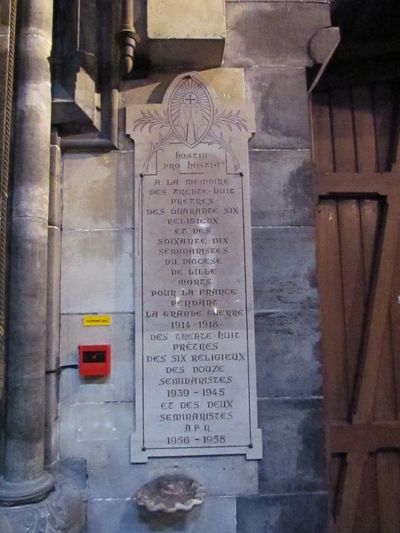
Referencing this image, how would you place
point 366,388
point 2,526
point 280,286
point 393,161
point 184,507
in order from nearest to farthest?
point 2,526 < point 184,507 < point 280,286 < point 366,388 < point 393,161

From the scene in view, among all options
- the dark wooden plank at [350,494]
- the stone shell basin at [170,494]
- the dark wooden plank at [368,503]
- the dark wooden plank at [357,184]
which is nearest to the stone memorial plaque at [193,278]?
the stone shell basin at [170,494]

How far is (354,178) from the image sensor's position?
2.90 meters

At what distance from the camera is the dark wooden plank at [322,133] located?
301 cm

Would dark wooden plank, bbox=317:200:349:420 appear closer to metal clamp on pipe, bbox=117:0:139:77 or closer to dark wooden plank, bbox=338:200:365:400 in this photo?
dark wooden plank, bbox=338:200:365:400

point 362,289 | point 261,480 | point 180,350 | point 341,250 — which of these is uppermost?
point 341,250

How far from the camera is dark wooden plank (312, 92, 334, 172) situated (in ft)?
9.87

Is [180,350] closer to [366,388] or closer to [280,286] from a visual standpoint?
[280,286]

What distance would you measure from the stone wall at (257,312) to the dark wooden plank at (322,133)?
0.38 m

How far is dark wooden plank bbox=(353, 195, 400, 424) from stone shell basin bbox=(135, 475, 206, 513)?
3.74 feet

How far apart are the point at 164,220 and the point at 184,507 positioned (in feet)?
5.08

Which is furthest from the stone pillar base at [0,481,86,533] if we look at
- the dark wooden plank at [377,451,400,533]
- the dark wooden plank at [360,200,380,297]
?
the dark wooden plank at [360,200,380,297]

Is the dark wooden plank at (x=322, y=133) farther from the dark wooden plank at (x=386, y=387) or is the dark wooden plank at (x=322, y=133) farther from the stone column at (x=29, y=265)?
the stone column at (x=29, y=265)

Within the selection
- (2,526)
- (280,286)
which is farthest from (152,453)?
(280,286)

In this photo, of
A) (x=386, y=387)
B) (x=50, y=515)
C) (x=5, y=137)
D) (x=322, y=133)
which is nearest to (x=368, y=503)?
(x=386, y=387)
